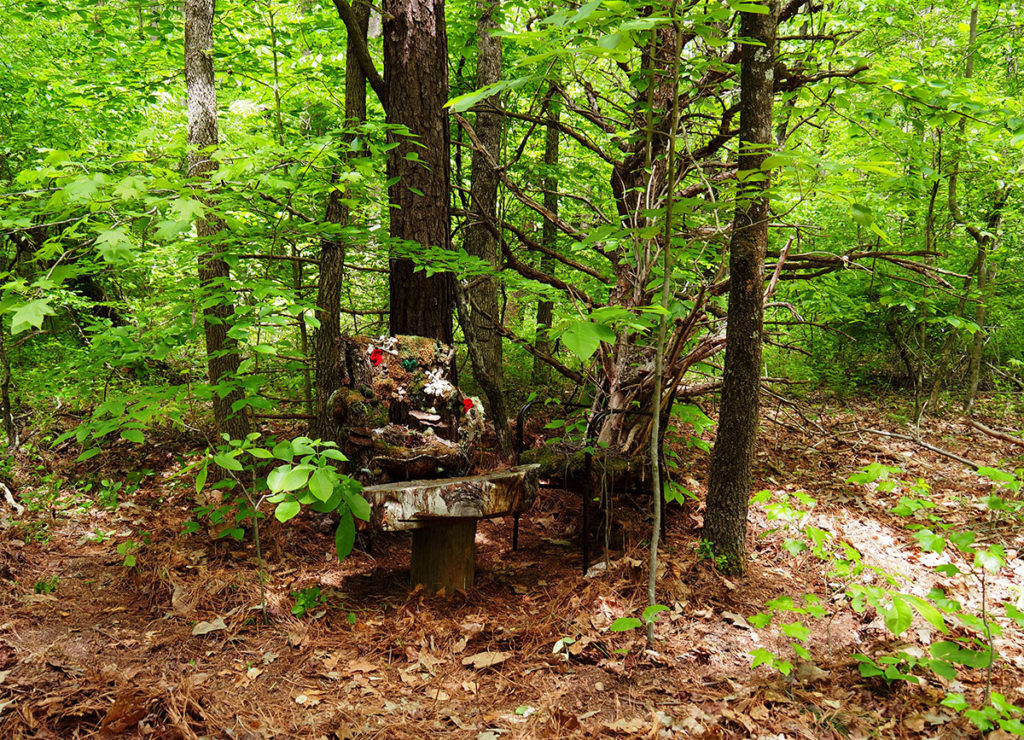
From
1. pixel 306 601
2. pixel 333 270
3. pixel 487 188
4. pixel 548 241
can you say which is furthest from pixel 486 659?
pixel 548 241

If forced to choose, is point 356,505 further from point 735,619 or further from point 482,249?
point 482,249

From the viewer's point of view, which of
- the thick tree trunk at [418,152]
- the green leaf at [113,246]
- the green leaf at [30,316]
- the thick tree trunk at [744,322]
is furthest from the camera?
the thick tree trunk at [418,152]

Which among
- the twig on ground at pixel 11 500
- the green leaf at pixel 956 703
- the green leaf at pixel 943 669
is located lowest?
the twig on ground at pixel 11 500

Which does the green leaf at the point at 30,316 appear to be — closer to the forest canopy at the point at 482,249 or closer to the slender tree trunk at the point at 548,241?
the forest canopy at the point at 482,249

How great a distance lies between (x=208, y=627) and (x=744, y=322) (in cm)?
344

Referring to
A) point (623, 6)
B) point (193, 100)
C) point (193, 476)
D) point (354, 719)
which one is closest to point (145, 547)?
point (193, 476)

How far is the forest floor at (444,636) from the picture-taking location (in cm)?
223

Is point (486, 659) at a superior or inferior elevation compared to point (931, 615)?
inferior

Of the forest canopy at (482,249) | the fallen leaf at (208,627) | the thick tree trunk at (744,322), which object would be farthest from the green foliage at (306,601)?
the thick tree trunk at (744,322)

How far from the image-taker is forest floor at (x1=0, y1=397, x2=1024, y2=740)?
7.31 ft

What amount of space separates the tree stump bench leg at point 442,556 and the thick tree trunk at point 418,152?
4.87 ft

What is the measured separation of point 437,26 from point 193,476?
171 inches

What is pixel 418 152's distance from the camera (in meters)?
4.14

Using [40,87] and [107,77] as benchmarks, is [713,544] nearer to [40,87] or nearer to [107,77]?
[107,77]
